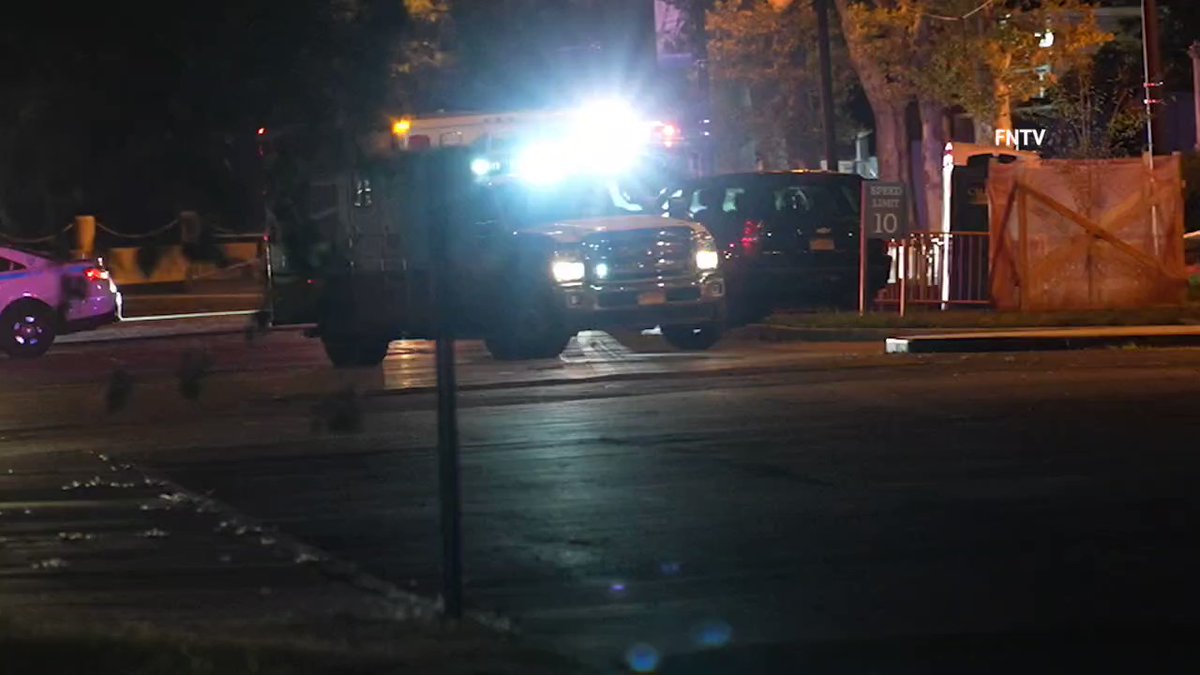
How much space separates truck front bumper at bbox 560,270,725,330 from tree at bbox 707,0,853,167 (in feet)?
56.0

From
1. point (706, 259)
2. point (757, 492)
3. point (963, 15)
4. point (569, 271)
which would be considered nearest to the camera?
point (757, 492)

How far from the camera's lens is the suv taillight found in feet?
83.7

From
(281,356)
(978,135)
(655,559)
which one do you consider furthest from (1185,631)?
(978,135)

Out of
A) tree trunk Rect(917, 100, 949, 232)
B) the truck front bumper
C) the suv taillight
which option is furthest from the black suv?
tree trunk Rect(917, 100, 949, 232)

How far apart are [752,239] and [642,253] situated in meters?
4.24

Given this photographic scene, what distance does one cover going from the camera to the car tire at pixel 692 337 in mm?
23047

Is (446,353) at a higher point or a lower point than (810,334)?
higher

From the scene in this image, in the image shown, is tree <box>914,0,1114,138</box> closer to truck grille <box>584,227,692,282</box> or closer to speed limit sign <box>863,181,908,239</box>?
speed limit sign <box>863,181,908,239</box>

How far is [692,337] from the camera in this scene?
23.2 metres

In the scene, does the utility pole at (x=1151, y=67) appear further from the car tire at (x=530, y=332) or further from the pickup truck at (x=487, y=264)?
the car tire at (x=530, y=332)

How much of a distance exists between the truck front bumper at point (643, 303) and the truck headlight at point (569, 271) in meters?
0.11

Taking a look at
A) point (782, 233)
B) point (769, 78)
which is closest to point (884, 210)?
point (782, 233)

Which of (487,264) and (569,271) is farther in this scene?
(569,271)

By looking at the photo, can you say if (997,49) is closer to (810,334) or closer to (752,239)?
(752,239)
